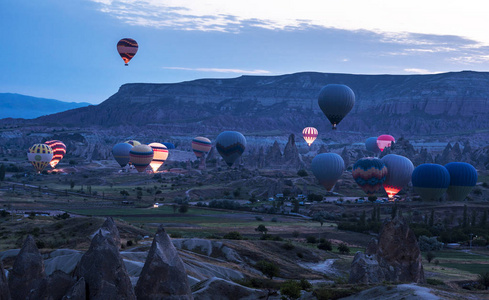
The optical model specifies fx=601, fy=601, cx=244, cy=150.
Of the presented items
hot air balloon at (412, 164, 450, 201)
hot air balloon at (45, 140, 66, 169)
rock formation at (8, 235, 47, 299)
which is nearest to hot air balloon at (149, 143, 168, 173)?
hot air balloon at (45, 140, 66, 169)

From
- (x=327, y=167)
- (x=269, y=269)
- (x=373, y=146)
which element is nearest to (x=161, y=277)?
(x=269, y=269)

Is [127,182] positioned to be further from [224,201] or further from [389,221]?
[389,221]

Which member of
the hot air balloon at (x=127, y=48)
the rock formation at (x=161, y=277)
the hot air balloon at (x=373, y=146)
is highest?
the hot air balloon at (x=127, y=48)

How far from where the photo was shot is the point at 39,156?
389 ft

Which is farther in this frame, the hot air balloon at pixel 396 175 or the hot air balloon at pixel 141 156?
the hot air balloon at pixel 141 156

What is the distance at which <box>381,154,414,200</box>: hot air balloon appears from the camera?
277ft

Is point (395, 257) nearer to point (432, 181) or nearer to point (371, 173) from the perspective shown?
point (432, 181)

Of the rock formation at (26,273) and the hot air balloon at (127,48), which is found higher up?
the hot air balloon at (127,48)

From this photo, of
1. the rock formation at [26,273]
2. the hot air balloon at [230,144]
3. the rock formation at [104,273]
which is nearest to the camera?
the rock formation at [104,273]

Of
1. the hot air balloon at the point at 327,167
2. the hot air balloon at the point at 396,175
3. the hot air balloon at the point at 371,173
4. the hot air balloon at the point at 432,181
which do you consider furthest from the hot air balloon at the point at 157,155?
the hot air balloon at the point at 432,181

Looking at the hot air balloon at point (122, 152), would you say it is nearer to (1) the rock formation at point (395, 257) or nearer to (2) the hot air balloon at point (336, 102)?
(2) the hot air balloon at point (336, 102)

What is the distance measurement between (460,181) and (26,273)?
232 feet

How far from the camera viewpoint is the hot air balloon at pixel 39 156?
118000 mm

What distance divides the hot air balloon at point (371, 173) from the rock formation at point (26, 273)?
6916 centimetres
